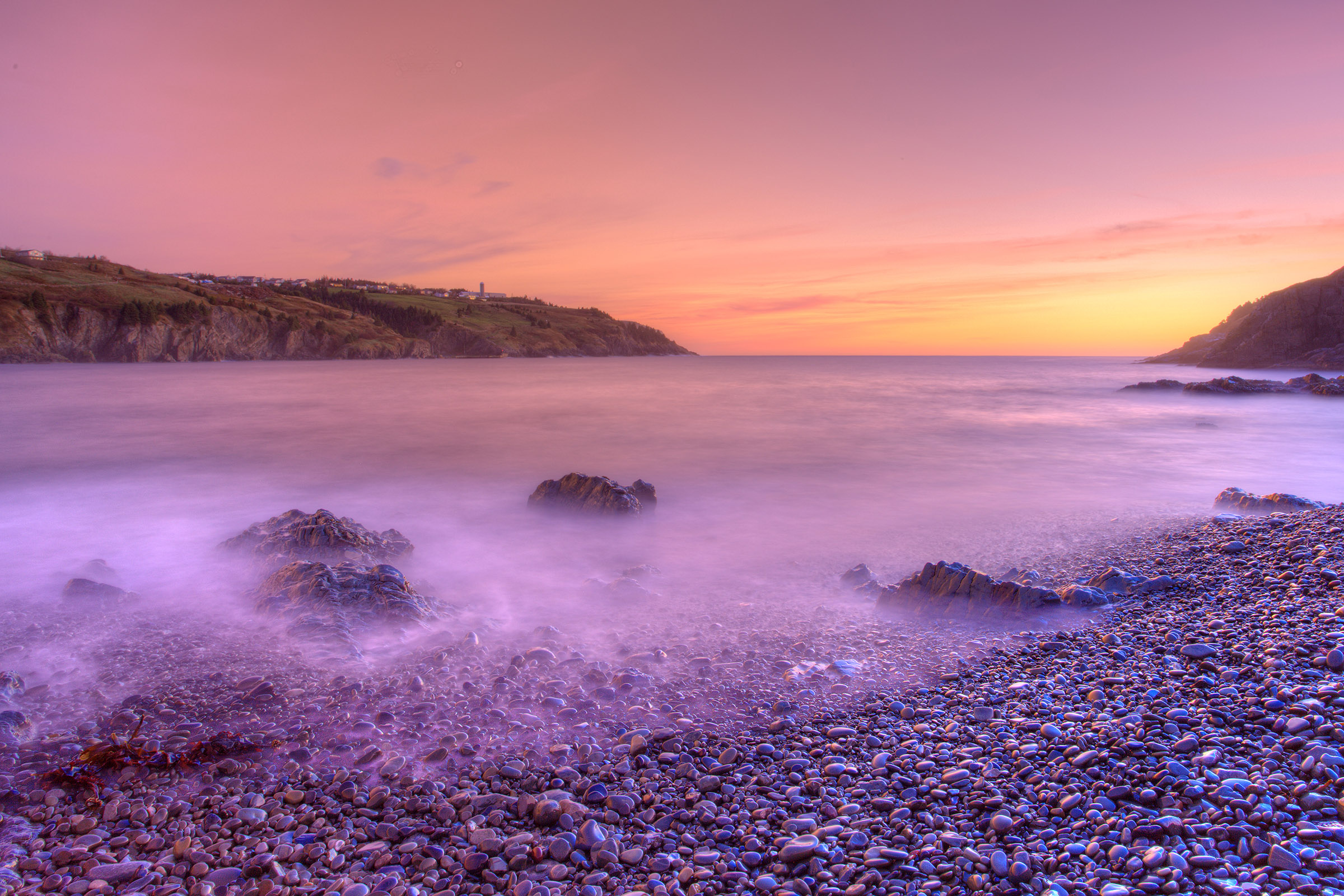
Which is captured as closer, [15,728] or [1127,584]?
[15,728]

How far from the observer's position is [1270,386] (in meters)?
34.2

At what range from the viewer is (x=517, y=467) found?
15.1 meters

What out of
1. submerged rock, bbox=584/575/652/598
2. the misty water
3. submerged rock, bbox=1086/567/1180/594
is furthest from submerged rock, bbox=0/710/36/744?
submerged rock, bbox=1086/567/1180/594

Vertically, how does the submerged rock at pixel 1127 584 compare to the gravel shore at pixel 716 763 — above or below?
above

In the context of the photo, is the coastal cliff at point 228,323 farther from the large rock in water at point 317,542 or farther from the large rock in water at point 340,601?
the large rock in water at point 340,601

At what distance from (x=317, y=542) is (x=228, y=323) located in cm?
9589

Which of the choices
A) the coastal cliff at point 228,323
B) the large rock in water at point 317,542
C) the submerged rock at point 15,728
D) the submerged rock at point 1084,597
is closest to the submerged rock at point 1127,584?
the submerged rock at point 1084,597

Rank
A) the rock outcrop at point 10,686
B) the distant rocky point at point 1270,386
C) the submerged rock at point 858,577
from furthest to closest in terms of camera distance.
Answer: the distant rocky point at point 1270,386
the submerged rock at point 858,577
the rock outcrop at point 10,686

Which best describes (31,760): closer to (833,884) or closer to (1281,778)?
(833,884)

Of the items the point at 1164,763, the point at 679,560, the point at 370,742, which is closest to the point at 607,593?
the point at 679,560

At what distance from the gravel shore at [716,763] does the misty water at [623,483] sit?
0.85 meters

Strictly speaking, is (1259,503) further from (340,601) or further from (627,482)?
(340,601)

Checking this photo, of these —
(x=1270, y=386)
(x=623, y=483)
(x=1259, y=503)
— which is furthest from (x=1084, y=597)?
(x=1270, y=386)

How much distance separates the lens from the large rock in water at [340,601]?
569 centimetres
